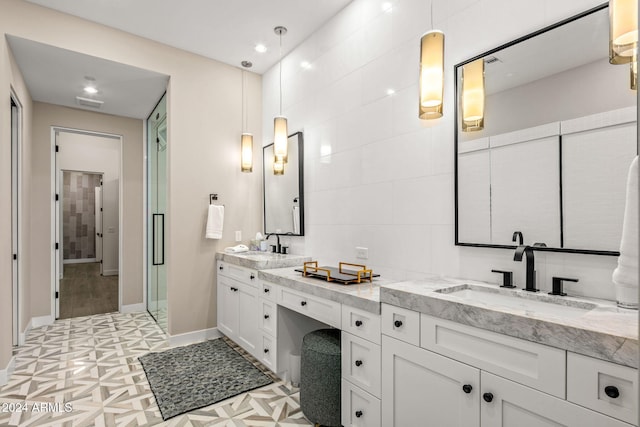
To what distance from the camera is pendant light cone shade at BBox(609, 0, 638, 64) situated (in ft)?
4.13

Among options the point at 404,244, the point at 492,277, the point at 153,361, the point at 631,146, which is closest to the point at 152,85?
the point at 153,361

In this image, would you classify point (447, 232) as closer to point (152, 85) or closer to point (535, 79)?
point (535, 79)

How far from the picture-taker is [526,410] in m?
1.20

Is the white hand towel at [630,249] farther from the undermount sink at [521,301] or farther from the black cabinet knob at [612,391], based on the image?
the black cabinet knob at [612,391]

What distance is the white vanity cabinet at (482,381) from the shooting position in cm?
106

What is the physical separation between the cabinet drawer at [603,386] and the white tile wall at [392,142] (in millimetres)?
604

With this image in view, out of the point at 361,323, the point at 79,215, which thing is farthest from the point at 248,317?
the point at 79,215

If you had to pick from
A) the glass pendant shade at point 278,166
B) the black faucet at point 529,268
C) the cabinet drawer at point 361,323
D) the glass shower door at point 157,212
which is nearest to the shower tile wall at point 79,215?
the glass shower door at point 157,212

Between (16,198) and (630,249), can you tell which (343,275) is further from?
(16,198)

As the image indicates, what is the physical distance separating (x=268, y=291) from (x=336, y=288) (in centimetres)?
84

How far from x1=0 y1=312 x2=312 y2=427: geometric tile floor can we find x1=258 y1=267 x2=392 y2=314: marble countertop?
32.4 inches

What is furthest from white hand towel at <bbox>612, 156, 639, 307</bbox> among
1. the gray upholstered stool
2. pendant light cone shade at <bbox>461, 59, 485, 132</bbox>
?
the gray upholstered stool

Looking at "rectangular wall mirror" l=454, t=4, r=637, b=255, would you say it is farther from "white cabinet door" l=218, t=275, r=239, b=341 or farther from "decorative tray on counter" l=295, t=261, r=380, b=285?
"white cabinet door" l=218, t=275, r=239, b=341

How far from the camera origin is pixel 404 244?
2.36m
